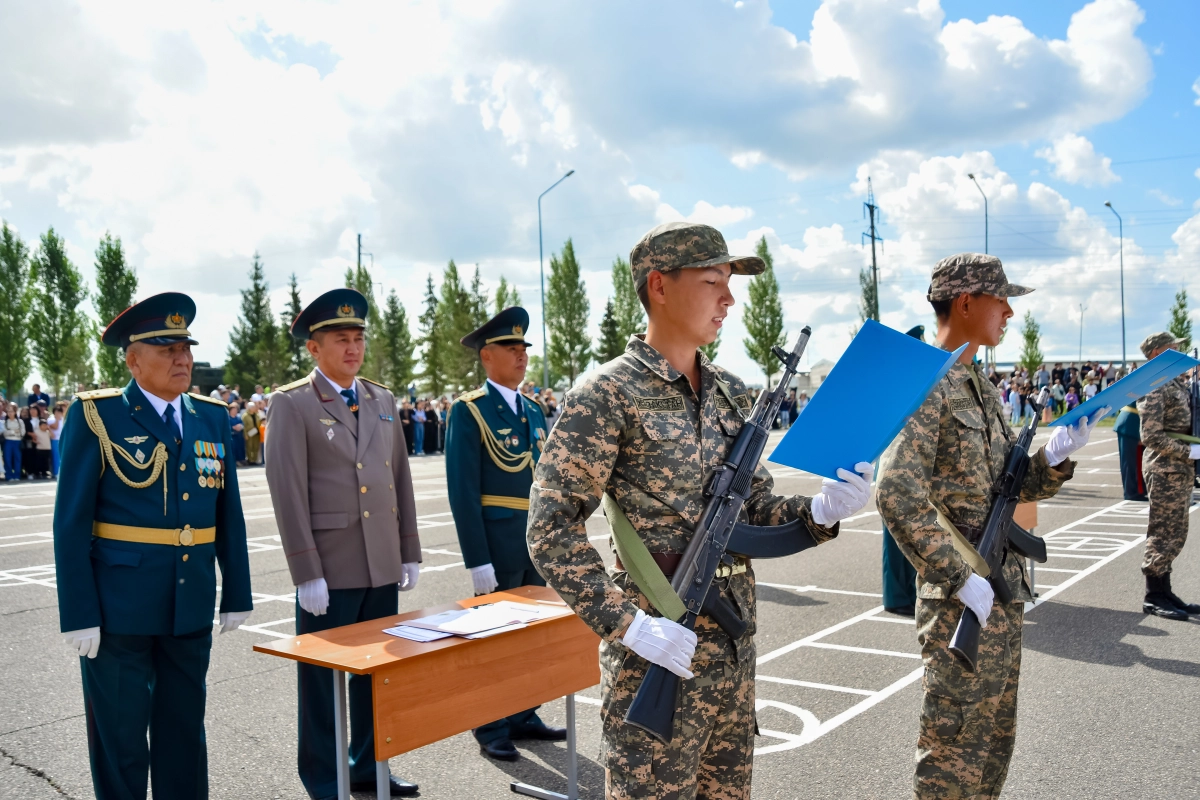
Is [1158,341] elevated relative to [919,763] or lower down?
elevated

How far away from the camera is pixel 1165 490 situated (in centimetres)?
763

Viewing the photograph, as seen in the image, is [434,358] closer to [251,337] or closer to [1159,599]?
[251,337]

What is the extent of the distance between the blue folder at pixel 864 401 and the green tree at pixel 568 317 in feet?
203

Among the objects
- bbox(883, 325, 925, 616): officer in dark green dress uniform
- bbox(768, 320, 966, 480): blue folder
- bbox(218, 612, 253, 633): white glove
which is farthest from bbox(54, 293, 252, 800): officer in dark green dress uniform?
bbox(883, 325, 925, 616): officer in dark green dress uniform

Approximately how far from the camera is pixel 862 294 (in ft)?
244

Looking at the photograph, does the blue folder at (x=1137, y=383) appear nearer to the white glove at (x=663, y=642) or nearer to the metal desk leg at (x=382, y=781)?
the white glove at (x=663, y=642)

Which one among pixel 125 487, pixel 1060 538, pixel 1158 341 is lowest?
pixel 1060 538

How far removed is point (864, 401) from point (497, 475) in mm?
3000

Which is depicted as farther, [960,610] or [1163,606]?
[1163,606]

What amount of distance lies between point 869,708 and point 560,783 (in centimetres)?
199

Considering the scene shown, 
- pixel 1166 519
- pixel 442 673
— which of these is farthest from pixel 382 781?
pixel 1166 519

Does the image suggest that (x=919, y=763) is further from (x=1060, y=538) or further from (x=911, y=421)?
(x=1060, y=538)

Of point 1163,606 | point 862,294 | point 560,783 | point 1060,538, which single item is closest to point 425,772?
point 560,783

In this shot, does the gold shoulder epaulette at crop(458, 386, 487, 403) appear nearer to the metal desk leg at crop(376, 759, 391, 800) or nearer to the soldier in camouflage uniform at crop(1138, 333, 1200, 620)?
the metal desk leg at crop(376, 759, 391, 800)
